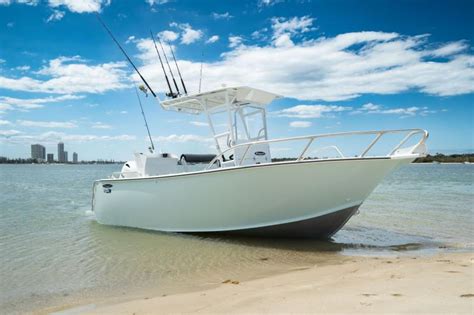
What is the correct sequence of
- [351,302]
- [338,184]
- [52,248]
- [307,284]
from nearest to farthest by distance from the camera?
[351,302]
[307,284]
[338,184]
[52,248]

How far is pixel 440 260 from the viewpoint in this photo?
653 centimetres

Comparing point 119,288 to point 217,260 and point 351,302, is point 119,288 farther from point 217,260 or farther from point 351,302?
point 351,302

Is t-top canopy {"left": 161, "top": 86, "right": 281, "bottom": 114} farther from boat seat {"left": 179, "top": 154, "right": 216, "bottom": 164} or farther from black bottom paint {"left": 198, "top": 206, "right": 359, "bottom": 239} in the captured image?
black bottom paint {"left": 198, "top": 206, "right": 359, "bottom": 239}

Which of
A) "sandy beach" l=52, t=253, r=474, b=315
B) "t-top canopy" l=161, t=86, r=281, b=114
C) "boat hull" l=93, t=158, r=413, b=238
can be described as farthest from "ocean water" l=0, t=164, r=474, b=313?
"t-top canopy" l=161, t=86, r=281, b=114

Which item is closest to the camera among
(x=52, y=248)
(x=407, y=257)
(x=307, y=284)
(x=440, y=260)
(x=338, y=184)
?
(x=307, y=284)

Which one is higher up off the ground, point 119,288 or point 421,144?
point 421,144

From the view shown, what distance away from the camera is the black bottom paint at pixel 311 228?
8.43m

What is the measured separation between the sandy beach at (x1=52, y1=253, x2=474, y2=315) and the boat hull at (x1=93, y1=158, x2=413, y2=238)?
2.02 metres

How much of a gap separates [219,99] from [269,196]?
3.22 m

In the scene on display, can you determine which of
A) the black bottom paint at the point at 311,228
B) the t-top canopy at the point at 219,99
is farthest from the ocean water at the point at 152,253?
the t-top canopy at the point at 219,99

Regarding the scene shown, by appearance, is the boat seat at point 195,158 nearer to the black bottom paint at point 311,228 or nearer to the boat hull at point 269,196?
the boat hull at point 269,196

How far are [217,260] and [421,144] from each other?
4.36 metres

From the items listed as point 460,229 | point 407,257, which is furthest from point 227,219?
point 460,229

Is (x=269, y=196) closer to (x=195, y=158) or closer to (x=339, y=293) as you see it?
(x=195, y=158)
